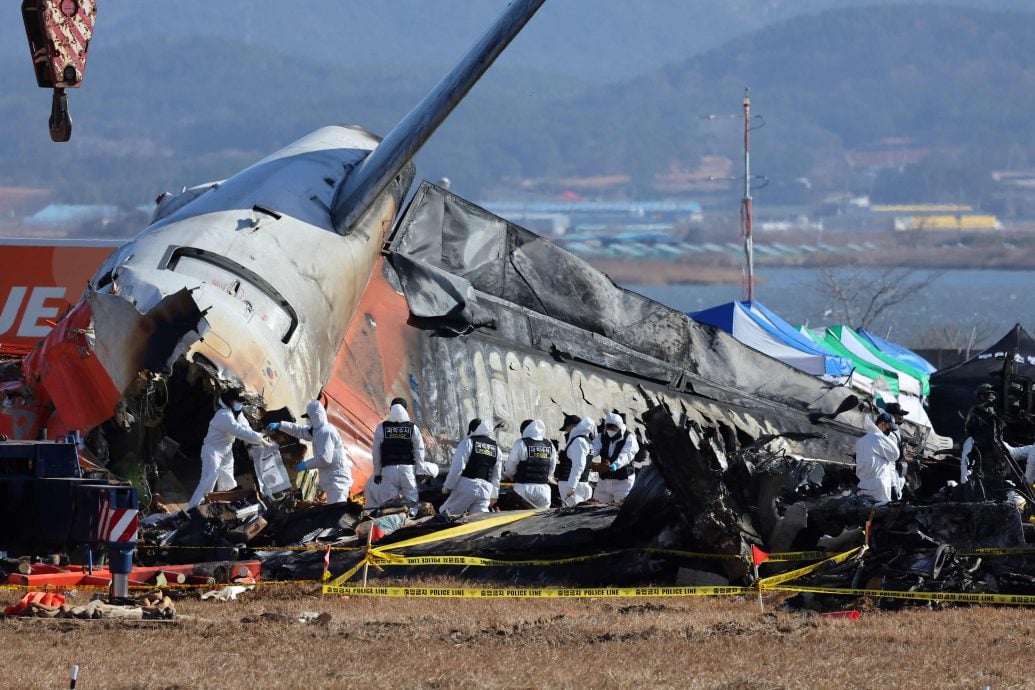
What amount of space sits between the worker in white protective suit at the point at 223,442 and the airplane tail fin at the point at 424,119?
424 centimetres

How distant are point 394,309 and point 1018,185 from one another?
539 feet

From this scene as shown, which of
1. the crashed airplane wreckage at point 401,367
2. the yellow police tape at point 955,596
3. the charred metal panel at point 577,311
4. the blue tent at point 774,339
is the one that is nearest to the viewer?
the yellow police tape at point 955,596

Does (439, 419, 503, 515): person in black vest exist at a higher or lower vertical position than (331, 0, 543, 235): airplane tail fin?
lower

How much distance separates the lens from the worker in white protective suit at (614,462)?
22.1 m

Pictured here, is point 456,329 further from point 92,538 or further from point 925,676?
point 925,676

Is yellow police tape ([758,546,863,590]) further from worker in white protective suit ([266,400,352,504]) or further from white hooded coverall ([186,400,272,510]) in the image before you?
white hooded coverall ([186,400,272,510])

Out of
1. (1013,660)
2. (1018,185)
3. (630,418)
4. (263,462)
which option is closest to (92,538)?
(263,462)

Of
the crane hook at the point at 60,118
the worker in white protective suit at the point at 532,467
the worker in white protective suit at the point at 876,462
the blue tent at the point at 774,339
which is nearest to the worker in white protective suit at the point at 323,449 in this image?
the worker in white protective suit at the point at 532,467

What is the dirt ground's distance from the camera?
1107 cm

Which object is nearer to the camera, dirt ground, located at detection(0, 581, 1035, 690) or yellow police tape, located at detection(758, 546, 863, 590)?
dirt ground, located at detection(0, 581, 1035, 690)

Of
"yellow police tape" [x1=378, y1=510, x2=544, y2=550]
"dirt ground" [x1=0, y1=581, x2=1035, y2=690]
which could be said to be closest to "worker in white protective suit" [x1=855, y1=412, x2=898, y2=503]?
"yellow police tape" [x1=378, y1=510, x2=544, y2=550]

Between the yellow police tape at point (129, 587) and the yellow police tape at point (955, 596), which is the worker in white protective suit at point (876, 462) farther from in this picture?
the yellow police tape at point (129, 587)

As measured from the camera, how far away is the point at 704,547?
1521 centimetres

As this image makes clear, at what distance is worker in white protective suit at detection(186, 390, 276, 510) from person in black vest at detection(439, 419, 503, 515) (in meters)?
2.40
